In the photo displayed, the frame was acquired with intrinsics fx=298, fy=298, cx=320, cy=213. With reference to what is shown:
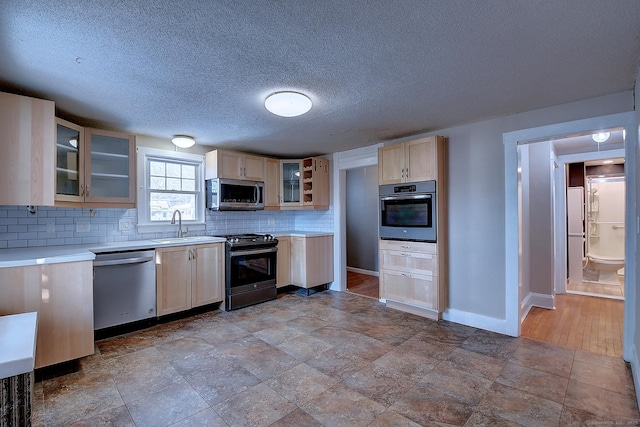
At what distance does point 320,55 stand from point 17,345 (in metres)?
2.13

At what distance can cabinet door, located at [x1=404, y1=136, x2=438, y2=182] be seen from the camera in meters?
Answer: 3.38

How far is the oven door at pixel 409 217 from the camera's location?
3.42 metres

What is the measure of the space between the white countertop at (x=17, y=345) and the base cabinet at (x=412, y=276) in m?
3.28

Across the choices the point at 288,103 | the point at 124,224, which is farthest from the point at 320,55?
the point at 124,224

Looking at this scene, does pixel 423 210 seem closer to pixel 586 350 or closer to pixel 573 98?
pixel 573 98

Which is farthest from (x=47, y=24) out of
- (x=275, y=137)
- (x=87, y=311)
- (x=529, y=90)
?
(x=529, y=90)

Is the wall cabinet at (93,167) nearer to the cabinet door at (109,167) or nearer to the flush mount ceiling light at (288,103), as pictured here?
the cabinet door at (109,167)

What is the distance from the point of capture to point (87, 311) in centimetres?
244

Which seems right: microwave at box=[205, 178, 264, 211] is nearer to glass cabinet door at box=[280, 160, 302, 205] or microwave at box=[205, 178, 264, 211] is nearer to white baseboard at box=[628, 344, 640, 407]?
glass cabinet door at box=[280, 160, 302, 205]

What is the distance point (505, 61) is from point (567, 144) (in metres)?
3.08

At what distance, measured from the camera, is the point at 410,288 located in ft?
11.8

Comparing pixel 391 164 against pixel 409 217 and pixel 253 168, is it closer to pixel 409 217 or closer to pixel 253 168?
pixel 409 217

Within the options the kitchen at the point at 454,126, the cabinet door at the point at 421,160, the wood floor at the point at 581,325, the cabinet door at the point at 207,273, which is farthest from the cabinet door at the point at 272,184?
the wood floor at the point at 581,325

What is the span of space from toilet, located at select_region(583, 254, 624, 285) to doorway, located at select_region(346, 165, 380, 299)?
3.76m
